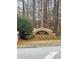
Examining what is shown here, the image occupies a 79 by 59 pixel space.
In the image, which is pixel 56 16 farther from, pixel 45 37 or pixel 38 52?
pixel 38 52

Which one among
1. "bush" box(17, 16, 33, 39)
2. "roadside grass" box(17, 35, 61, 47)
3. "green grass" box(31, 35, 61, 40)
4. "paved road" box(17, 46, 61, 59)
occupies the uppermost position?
"bush" box(17, 16, 33, 39)

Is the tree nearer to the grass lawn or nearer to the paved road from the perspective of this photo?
the grass lawn

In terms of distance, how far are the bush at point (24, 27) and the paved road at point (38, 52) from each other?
0.15 m

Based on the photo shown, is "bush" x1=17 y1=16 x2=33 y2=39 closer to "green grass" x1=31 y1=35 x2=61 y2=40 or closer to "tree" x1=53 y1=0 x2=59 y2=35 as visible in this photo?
"green grass" x1=31 y1=35 x2=61 y2=40

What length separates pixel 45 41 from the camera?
5.66 ft

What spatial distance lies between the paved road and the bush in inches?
5.8

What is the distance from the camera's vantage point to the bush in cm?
169

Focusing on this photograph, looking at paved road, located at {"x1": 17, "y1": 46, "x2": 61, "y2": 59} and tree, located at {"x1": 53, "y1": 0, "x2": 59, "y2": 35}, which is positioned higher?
tree, located at {"x1": 53, "y1": 0, "x2": 59, "y2": 35}

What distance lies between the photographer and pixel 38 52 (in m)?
1.71

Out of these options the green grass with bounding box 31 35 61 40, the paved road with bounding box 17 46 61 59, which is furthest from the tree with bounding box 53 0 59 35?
the paved road with bounding box 17 46 61 59

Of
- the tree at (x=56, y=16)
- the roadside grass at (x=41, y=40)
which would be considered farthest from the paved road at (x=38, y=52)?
the tree at (x=56, y=16)

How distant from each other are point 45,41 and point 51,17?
0.26 m
